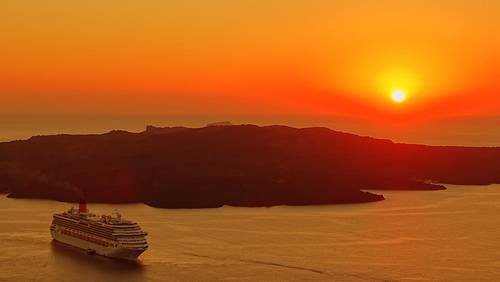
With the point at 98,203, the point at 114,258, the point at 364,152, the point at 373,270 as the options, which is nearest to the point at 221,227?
the point at 114,258

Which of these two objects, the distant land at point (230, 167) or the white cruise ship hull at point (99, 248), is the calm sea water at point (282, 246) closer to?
the white cruise ship hull at point (99, 248)

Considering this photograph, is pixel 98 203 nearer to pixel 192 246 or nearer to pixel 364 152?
pixel 192 246

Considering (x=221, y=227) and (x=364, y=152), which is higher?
(x=364, y=152)

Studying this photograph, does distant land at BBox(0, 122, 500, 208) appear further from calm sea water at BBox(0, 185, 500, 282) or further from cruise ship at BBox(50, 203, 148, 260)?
cruise ship at BBox(50, 203, 148, 260)

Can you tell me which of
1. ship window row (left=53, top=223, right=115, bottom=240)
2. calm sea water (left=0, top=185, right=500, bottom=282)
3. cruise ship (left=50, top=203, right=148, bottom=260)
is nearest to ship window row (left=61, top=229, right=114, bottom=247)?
cruise ship (left=50, top=203, right=148, bottom=260)

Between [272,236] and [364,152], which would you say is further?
[364,152]

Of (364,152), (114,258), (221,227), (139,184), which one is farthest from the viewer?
(364,152)
